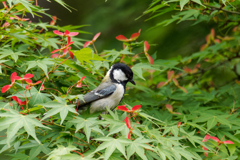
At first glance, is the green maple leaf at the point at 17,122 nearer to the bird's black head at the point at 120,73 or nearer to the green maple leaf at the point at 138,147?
the green maple leaf at the point at 138,147

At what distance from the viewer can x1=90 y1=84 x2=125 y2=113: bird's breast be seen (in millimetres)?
1647

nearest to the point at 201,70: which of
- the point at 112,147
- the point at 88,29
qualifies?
the point at 112,147

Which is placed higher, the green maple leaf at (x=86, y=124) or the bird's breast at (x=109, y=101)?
the green maple leaf at (x=86, y=124)

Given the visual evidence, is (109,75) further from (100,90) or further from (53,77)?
(53,77)

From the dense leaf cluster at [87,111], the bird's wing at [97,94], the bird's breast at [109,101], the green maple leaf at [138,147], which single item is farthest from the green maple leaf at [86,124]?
the bird's breast at [109,101]

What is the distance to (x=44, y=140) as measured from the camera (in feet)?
4.01

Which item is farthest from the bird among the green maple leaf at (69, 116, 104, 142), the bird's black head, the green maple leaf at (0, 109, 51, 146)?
the green maple leaf at (0, 109, 51, 146)

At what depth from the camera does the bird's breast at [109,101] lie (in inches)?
64.9

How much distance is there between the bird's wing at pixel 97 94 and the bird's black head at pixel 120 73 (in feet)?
0.28

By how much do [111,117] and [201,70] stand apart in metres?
1.69

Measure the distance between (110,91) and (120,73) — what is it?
160 millimetres

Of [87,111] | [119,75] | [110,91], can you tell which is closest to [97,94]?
[110,91]

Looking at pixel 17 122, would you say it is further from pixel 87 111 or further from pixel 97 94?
pixel 97 94

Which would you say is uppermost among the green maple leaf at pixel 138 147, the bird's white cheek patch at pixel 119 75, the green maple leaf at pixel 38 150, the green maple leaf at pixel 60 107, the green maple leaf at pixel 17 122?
the green maple leaf at pixel 17 122
